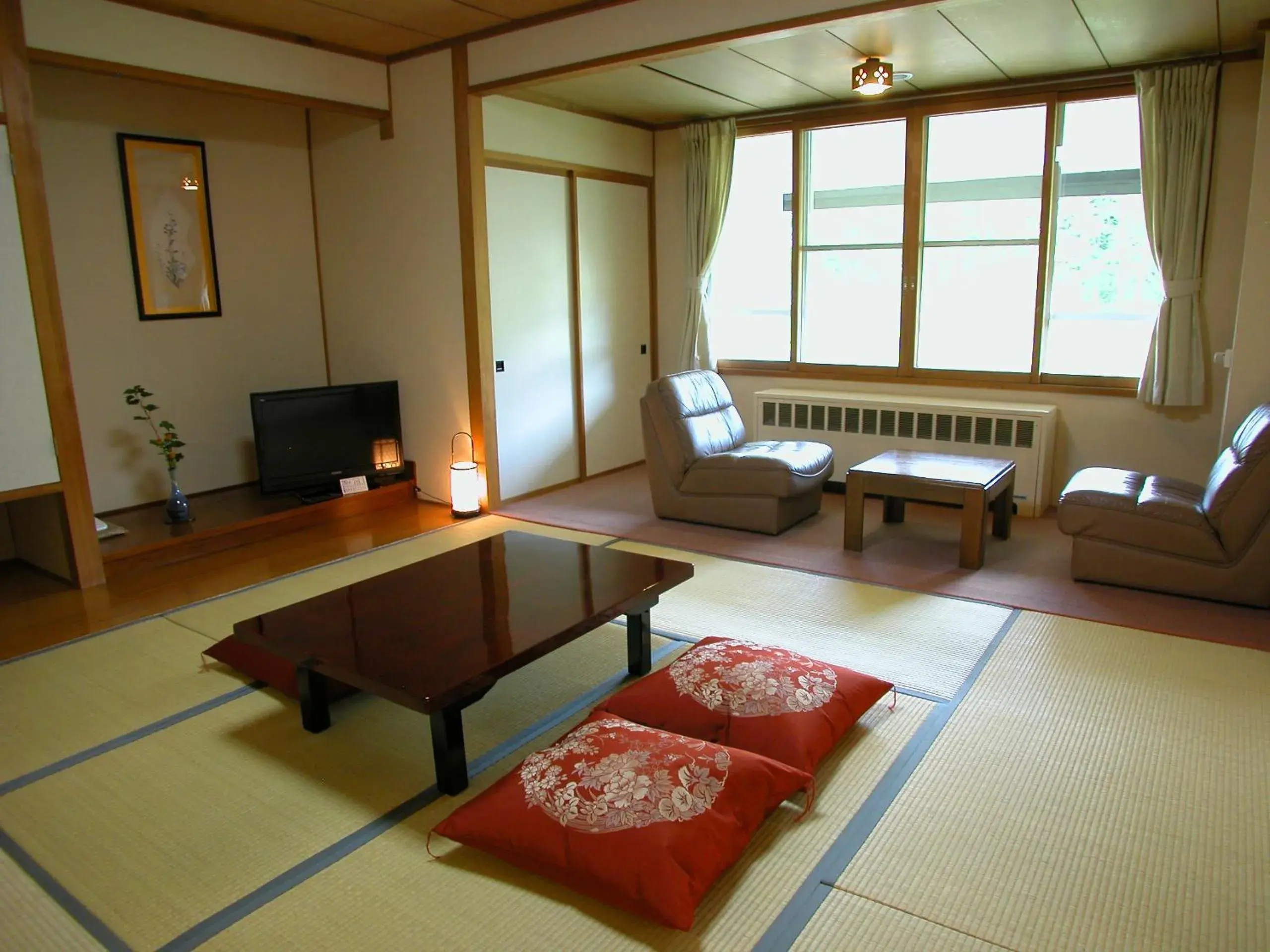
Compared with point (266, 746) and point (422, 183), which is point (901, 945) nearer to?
point (266, 746)

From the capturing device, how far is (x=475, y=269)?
5031mm

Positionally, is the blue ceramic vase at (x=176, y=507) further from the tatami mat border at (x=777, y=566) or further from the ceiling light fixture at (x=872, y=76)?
the ceiling light fixture at (x=872, y=76)

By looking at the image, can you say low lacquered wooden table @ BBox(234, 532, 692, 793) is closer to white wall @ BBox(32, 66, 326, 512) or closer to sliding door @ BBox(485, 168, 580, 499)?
sliding door @ BBox(485, 168, 580, 499)

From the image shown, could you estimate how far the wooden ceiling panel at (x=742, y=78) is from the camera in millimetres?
4480

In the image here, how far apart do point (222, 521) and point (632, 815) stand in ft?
11.7

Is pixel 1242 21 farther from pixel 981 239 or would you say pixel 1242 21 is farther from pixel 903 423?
pixel 903 423

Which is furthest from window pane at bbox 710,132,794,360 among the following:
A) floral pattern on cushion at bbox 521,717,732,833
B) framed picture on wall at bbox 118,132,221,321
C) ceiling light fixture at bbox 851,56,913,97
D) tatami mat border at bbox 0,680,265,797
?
floral pattern on cushion at bbox 521,717,732,833

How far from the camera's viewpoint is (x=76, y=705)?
2939mm

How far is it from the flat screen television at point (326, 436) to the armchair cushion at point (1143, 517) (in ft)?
12.4

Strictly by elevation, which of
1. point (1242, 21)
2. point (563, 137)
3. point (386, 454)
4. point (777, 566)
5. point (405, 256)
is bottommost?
point (777, 566)

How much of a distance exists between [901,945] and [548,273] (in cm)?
458

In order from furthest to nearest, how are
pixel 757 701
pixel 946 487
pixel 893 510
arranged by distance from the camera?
pixel 893 510 < pixel 946 487 < pixel 757 701

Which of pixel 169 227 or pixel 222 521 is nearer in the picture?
pixel 222 521

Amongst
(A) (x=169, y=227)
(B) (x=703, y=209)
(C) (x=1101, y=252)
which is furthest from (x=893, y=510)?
(A) (x=169, y=227)
